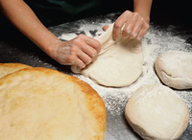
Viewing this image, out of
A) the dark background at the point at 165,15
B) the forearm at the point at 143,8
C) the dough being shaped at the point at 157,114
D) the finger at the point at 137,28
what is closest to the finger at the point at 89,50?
the finger at the point at 137,28

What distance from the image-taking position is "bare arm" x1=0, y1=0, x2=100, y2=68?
1420mm

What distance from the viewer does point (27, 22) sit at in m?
1.62

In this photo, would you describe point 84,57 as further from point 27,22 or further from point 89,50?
point 27,22

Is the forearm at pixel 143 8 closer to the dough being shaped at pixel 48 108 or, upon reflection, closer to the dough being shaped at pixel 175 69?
the dough being shaped at pixel 175 69

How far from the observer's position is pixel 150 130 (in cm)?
106

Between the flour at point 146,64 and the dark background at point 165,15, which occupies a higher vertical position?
the dark background at point 165,15

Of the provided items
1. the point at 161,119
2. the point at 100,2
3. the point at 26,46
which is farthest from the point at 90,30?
the point at 161,119

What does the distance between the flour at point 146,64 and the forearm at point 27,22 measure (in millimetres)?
439

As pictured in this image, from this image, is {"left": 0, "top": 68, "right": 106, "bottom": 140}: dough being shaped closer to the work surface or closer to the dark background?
the work surface

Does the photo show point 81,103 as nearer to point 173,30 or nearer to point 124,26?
point 124,26

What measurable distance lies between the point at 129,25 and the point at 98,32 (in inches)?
27.3

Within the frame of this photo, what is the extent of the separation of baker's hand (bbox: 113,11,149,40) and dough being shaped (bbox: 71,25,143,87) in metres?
0.09

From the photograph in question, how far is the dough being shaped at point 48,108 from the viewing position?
41.4 inches

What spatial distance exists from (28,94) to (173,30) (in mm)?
1865
